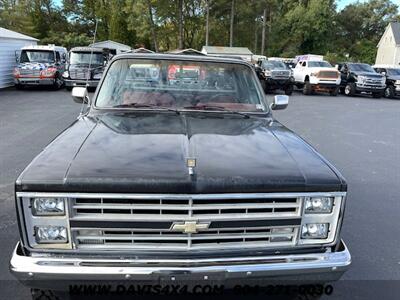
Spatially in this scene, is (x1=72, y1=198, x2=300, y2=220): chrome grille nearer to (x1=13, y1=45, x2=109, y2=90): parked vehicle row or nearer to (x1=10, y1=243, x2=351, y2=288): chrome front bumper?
(x1=10, y1=243, x2=351, y2=288): chrome front bumper

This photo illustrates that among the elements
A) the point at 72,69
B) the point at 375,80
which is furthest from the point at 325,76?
the point at 72,69

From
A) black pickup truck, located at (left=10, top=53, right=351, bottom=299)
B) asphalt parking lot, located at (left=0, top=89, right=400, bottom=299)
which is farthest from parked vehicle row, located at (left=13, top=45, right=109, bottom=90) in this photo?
black pickup truck, located at (left=10, top=53, right=351, bottom=299)

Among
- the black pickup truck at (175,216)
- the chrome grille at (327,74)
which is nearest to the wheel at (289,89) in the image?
the chrome grille at (327,74)

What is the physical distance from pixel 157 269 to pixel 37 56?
19713mm

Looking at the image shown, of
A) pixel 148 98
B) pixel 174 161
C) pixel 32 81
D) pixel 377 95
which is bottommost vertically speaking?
pixel 377 95

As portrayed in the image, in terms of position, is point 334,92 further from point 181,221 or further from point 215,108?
point 181,221

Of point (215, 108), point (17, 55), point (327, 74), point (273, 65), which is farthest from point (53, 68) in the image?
point (215, 108)

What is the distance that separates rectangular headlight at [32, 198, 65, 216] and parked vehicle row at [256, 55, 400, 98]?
786 inches

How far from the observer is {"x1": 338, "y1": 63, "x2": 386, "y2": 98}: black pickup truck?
22.3 meters

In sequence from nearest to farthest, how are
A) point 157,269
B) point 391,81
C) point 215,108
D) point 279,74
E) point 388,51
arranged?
point 157,269 < point 215,108 < point 279,74 < point 391,81 < point 388,51

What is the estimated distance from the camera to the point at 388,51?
191 ft

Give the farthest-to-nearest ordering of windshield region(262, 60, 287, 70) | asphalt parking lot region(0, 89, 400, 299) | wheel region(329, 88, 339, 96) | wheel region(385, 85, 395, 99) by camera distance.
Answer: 1. wheel region(385, 85, 395, 99)
2. wheel region(329, 88, 339, 96)
3. windshield region(262, 60, 287, 70)
4. asphalt parking lot region(0, 89, 400, 299)

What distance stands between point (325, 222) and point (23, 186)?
5.91ft

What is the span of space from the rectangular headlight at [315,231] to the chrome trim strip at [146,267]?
18 cm
